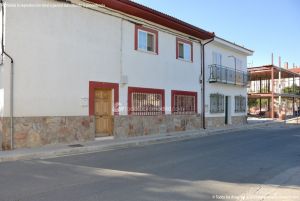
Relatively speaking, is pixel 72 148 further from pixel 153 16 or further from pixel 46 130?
pixel 153 16

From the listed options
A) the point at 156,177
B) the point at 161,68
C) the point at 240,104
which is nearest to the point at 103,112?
the point at 161,68

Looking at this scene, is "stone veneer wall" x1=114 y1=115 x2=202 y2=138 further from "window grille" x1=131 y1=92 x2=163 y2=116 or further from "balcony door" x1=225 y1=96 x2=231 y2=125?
"balcony door" x1=225 y1=96 x2=231 y2=125

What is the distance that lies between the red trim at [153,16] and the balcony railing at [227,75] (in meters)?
2.78

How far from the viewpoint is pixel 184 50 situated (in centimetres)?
2045

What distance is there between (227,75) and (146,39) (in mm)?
9622

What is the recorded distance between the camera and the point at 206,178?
25.0ft

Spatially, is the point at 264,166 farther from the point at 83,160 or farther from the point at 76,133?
the point at 76,133

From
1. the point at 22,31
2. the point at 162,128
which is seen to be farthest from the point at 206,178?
the point at 162,128

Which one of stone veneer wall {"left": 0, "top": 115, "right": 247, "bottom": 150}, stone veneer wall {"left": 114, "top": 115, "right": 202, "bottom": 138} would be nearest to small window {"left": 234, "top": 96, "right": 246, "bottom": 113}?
stone veneer wall {"left": 114, "top": 115, "right": 202, "bottom": 138}

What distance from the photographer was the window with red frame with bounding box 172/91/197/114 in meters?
19.4

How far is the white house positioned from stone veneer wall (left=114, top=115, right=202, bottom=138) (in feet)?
0.15

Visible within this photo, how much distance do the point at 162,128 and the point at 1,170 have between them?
1075 centimetres

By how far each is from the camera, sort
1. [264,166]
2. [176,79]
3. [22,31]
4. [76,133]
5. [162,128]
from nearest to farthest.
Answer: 1. [264,166]
2. [22,31]
3. [76,133]
4. [162,128]
5. [176,79]

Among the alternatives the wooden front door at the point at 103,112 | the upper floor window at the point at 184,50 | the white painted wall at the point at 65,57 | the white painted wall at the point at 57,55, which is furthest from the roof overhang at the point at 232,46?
the wooden front door at the point at 103,112
